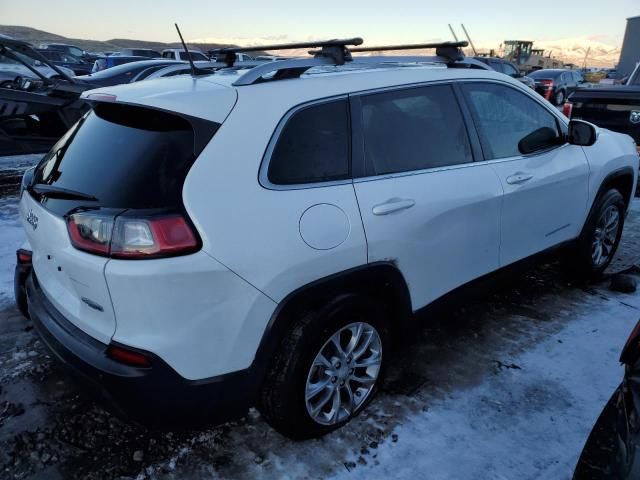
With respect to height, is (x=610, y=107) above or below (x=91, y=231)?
above

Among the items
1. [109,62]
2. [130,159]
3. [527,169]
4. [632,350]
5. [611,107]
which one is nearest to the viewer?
[632,350]

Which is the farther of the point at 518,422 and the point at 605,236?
the point at 605,236

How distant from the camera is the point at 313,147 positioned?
2.29 meters

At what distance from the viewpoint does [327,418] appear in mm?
2496

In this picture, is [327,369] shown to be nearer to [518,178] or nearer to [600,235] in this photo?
[518,178]

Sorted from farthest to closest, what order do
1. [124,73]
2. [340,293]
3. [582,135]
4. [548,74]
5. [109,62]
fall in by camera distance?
[548,74], [109,62], [124,73], [582,135], [340,293]

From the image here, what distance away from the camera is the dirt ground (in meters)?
2.35

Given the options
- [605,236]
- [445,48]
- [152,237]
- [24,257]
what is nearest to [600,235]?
[605,236]

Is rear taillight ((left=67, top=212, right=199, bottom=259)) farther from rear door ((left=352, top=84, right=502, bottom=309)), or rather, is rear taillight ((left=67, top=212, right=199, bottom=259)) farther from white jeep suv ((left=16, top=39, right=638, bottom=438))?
rear door ((left=352, top=84, right=502, bottom=309))

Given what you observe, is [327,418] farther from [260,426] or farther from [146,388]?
[146,388]

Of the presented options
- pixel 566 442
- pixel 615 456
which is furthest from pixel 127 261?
pixel 566 442

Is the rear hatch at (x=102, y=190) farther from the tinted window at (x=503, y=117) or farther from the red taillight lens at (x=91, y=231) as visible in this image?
the tinted window at (x=503, y=117)

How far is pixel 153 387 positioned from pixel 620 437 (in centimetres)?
163

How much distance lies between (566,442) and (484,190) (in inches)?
53.8
